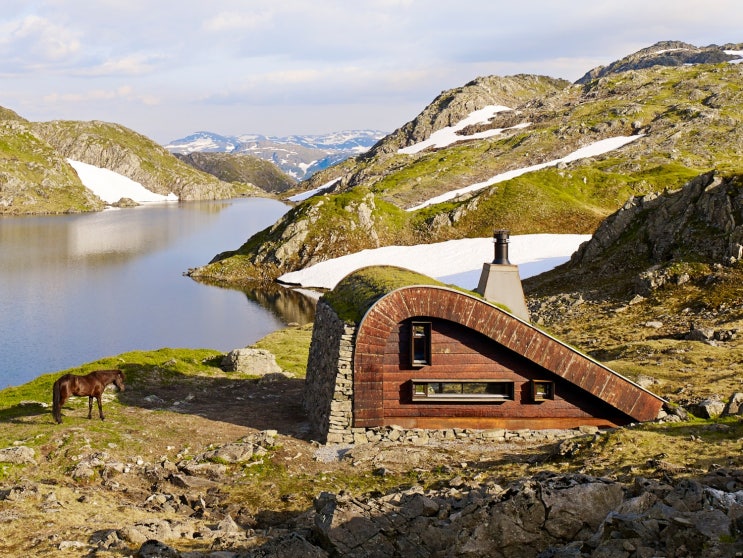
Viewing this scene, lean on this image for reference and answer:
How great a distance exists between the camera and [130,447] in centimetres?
2483

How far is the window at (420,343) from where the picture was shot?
26.6 metres

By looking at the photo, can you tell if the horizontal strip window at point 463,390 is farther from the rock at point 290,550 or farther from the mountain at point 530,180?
the mountain at point 530,180

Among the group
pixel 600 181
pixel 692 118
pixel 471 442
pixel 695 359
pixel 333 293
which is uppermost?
pixel 692 118

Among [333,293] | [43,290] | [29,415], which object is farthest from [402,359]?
[43,290]

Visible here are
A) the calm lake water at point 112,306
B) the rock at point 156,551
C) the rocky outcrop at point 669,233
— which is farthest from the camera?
the calm lake water at point 112,306

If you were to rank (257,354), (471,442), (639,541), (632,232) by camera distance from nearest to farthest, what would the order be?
(639,541), (471,442), (257,354), (632,232)

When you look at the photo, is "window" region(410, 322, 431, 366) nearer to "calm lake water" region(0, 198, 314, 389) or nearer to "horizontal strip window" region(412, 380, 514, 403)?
"horizontal strip window" region(412, 380, 514, 403)

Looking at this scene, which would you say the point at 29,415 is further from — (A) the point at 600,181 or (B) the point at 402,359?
(A) the point at 600,181

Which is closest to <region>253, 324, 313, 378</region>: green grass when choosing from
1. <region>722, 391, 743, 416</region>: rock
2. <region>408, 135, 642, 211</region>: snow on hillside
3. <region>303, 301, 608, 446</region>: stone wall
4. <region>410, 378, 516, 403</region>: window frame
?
<region>303, 301, 608, 446</region>: stone wall

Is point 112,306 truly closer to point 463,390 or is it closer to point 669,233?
point 463,390

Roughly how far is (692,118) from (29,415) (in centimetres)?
17822

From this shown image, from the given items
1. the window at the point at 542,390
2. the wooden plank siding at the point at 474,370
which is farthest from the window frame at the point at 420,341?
the window at the point at 542,390

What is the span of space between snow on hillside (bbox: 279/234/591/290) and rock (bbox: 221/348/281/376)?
4647cm

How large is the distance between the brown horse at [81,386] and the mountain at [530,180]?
53.9 metres
